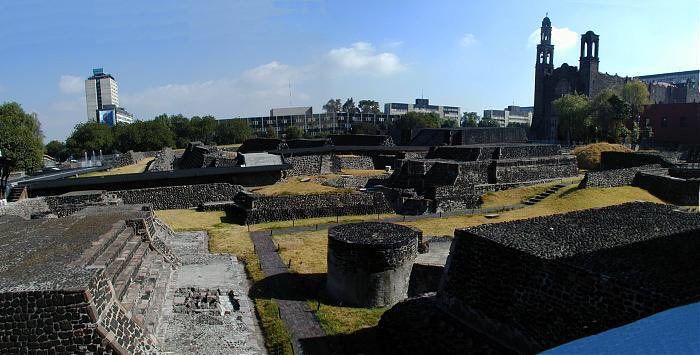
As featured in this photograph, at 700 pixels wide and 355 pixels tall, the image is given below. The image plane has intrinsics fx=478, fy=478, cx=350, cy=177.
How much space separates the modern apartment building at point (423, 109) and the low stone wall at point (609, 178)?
445 ft

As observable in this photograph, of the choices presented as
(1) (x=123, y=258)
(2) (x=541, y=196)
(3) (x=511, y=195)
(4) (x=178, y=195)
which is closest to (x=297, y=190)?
(4) (x=178, y=195)

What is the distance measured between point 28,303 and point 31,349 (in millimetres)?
859

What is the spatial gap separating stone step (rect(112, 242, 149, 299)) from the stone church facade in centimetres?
7006

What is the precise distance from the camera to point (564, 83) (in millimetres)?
76875

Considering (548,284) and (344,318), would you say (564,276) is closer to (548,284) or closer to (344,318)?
(548,284)

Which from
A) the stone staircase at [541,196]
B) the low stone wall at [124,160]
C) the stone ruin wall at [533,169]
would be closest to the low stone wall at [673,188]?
the stone staircase at [541,196]

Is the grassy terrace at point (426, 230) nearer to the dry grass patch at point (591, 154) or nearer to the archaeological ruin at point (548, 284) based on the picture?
the archaeological ruin at point (548, 284)

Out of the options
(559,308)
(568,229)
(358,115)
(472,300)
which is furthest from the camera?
(358,115)

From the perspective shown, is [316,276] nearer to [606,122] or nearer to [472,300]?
[472,300]

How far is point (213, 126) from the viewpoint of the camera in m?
85.0

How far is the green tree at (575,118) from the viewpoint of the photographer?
56969mm

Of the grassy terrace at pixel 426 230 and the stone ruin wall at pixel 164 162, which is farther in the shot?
the stone ruin wall at pixel 164 162

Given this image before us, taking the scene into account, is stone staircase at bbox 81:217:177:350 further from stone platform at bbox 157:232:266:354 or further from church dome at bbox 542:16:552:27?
church dome at bbox 542:16:552:27

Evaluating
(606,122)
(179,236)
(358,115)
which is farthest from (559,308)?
(358,115)
